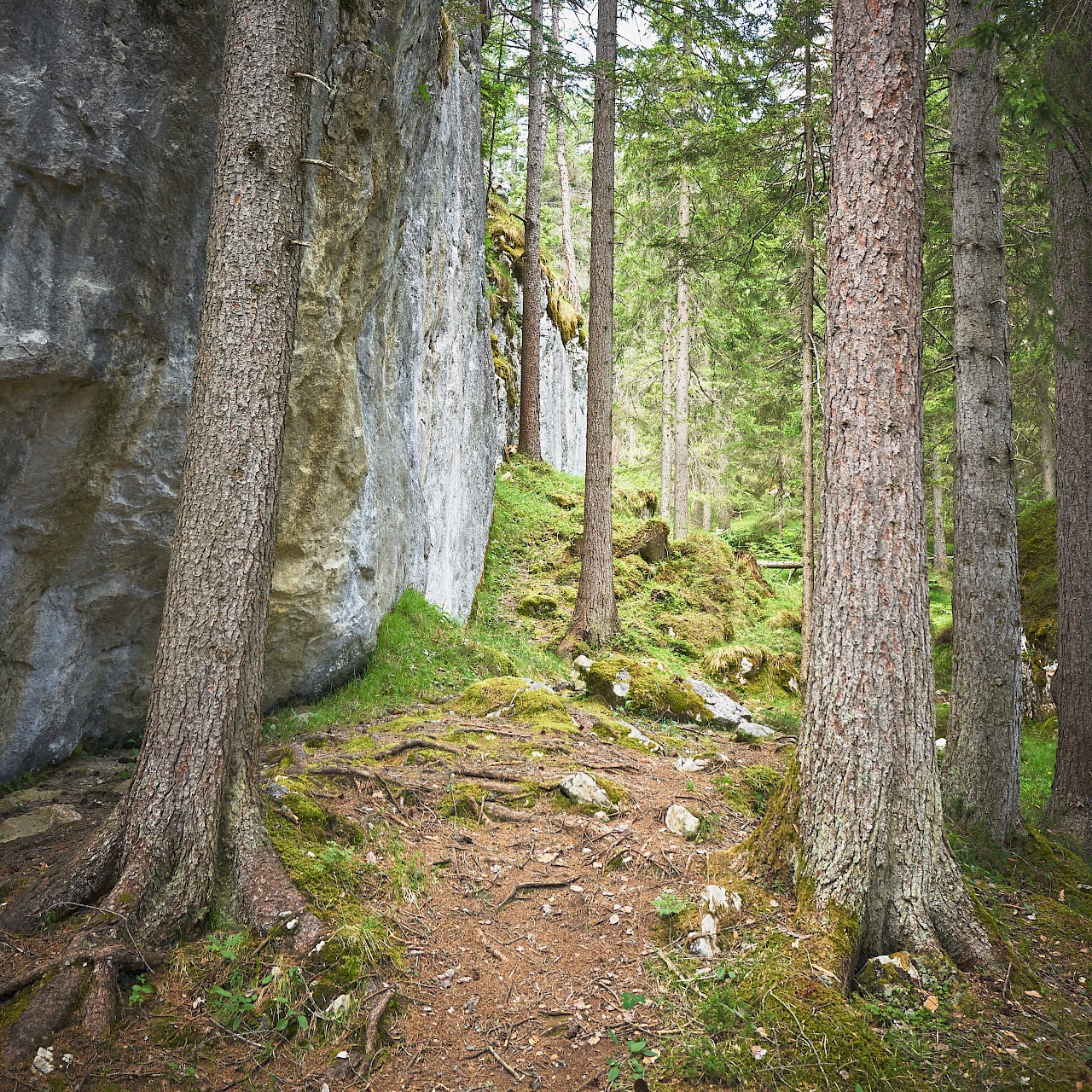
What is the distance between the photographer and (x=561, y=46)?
12.4 meters

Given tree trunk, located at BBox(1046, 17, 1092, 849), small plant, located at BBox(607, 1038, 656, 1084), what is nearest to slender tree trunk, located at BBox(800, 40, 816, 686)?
tree trunk, located at BBox(1046, 17, 1092, 849)

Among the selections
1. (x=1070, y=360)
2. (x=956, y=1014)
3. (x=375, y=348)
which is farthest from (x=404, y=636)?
(x=1070, y=360)

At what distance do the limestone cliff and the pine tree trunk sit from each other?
34.5ft

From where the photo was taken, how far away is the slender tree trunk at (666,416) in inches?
838

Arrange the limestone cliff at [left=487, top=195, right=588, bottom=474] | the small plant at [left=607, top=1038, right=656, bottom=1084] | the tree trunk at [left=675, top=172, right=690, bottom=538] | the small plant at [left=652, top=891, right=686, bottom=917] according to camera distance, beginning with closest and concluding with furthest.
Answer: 1. the small plant at [left=607, top=1038, right=656, bottom=1084]
2. the small plant at [left=652, top=891, right=686, bottom=917]
3. the limestone cliff at [left=487, top=195, right=588, bottom=474]
4. the tree trunk at [left=675, top=172, right=690, bottom=538]

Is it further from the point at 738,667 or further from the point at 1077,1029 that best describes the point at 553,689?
the point at 1077,1029

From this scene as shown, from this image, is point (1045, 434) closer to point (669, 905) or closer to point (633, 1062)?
point (669, 905)

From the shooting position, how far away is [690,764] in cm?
634

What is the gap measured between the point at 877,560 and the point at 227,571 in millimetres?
3388

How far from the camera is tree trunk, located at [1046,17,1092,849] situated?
5.97 meters

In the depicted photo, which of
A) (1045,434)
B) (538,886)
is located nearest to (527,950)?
(538,886)

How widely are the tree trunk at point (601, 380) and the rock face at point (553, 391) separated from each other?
3262 mm

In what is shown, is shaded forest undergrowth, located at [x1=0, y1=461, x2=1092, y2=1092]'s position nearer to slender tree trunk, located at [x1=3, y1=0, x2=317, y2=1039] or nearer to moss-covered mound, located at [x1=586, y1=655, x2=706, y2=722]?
slender tree trunk, located at [x1=3, y1=0, x2=317, y2=1039]

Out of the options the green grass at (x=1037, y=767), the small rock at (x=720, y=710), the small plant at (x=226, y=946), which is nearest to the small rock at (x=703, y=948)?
the small plant at (x=226, y=946)
